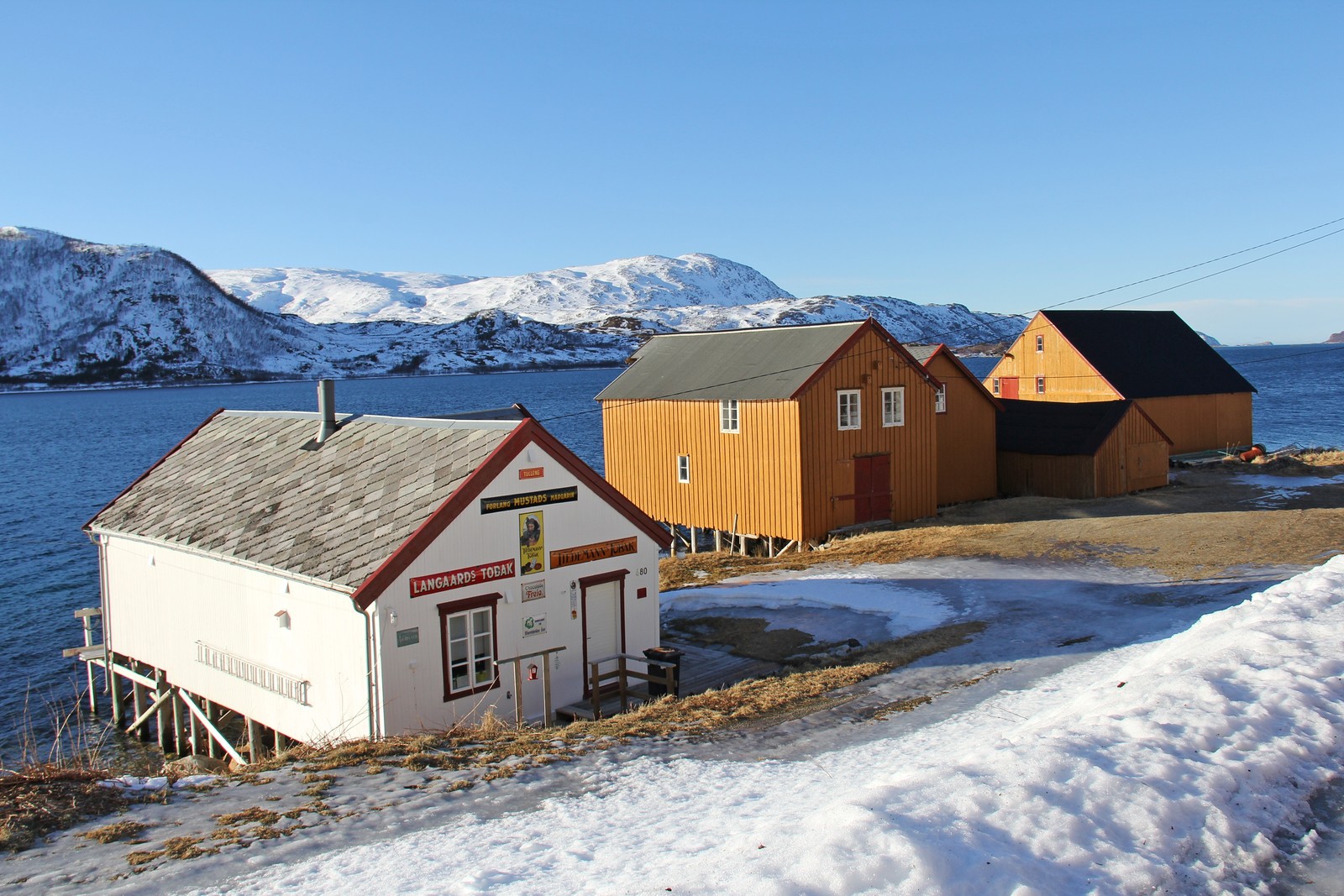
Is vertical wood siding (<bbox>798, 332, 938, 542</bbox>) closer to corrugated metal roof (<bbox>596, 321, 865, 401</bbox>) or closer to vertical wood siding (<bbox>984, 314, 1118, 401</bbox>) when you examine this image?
corrugated metal roof (<bbox>596, 321, 865, 401</bbox>)

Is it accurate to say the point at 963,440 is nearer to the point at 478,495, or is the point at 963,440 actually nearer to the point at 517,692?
the point at 478,495

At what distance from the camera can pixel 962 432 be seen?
41.2 m

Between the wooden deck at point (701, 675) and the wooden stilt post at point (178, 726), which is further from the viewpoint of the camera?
the wooden stilt post at point (178, 726)

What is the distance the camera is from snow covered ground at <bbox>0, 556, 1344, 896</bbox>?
8102 millimetres

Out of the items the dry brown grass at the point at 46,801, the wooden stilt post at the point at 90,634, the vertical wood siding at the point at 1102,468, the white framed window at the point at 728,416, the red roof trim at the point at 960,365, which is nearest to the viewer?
the dry brown grass at the point at 46,801

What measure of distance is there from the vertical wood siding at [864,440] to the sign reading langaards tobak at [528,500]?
1542 centimetres

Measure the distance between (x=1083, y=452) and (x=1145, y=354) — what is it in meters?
18.4

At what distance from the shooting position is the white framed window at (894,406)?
118 ft

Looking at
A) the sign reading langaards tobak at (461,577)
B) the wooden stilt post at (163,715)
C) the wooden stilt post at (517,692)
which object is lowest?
the wooden stilt post at (163,715)

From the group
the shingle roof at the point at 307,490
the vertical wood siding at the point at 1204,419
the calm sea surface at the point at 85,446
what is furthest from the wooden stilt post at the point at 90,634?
the vertical wood siding at the point at 1204,419

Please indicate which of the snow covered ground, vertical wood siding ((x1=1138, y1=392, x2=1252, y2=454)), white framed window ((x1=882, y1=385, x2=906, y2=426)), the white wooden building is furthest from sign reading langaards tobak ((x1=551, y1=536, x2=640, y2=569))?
vertical wood siding ((x1=1138, y1=392, x2=1252, y2=454))

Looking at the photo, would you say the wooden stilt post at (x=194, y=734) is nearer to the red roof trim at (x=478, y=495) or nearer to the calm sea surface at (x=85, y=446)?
the calm sea surface at (x=85, y=446)

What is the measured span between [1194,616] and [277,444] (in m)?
19.6

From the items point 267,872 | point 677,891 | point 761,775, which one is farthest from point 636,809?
point 267,872
